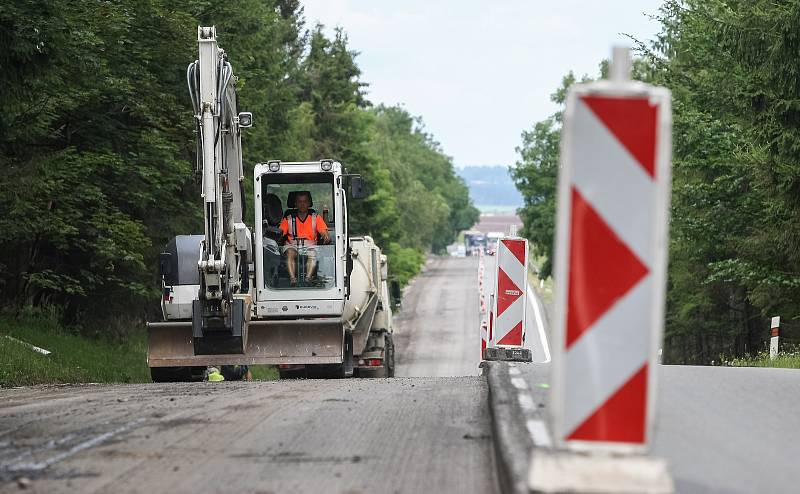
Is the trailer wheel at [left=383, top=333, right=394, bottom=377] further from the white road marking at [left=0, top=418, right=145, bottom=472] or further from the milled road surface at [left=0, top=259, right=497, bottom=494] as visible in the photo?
the white road marking at [left=0, top=418, right=145, bottom=472]

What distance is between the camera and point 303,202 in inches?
796

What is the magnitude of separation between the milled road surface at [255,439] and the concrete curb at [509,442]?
19cm

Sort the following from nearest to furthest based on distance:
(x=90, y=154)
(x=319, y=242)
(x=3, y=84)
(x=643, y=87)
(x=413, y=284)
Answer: (x=643, y=87)
(x=3, y=84)
(x=319, y=242)
(x=90, y=154)
(x=413, y=284)

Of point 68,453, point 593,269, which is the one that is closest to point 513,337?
point 68,453

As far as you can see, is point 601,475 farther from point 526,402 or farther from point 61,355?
point 61,355

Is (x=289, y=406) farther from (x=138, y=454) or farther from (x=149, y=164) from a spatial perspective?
(x=149, y=164)

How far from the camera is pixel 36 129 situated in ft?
83.6

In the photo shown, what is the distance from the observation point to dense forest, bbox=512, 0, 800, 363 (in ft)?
84.1

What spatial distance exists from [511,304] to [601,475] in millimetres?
12955

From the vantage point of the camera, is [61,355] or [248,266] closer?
[248,266]

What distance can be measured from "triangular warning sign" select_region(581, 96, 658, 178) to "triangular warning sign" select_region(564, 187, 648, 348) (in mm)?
284

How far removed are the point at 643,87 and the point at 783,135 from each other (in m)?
21.6

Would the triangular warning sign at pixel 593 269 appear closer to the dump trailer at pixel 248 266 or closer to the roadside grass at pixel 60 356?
the dump trailer at pixel 248 266

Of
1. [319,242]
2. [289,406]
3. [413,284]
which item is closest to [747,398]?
[289,406]
